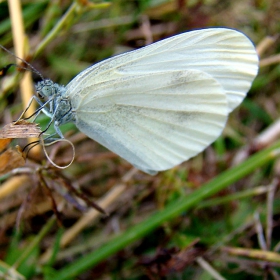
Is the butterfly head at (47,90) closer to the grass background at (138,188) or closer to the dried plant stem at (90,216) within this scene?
the grass background at (138,188)

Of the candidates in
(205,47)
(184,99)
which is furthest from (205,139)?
(205,47)

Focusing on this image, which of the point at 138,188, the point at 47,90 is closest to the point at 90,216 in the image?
the point at 138,188

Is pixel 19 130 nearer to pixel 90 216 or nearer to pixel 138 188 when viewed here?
pixel 90 216

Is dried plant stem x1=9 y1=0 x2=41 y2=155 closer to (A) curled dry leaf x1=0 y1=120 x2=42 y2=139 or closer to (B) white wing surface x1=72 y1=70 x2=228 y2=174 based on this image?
(B) white wing surface x1=72 y1=70 x2=228 y2=174

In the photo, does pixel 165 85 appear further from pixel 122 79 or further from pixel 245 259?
pixel 245 259

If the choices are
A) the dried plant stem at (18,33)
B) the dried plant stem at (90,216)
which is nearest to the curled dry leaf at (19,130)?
the dried plant stem at (18,33)

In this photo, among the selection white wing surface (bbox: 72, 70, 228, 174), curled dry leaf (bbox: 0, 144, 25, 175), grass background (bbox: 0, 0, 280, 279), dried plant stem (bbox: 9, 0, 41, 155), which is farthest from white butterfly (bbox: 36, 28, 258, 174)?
dried plant stem (bbox: 9, 0, 41, 155)
